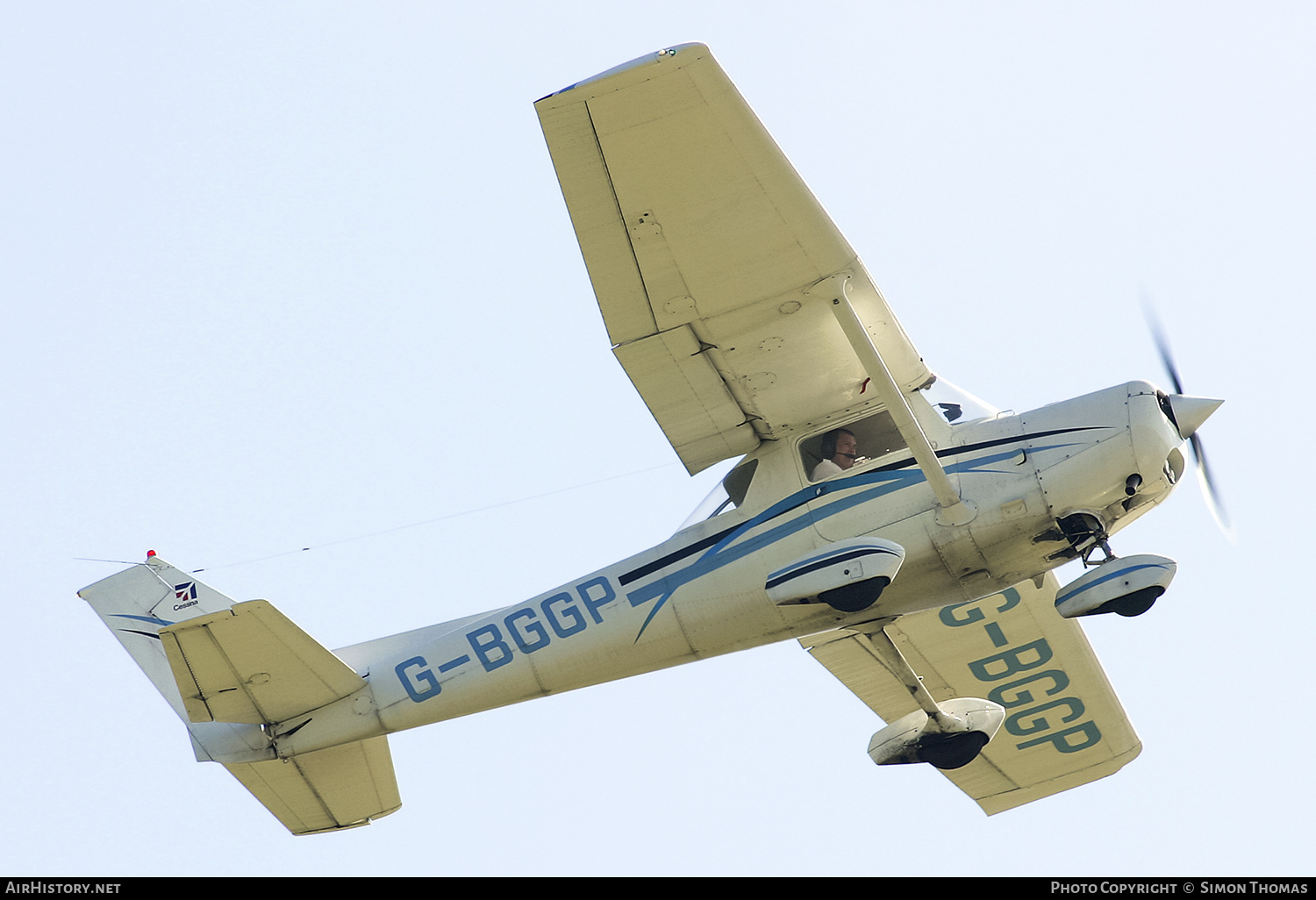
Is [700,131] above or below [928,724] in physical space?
above

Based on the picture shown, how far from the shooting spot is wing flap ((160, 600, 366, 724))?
9.25 m

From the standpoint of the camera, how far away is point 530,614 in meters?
10.4

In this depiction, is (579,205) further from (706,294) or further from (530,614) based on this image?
(530,614)

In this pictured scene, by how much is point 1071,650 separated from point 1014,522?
125 inches

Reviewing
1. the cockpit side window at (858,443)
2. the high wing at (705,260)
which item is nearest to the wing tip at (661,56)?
the high wing at (705,260)

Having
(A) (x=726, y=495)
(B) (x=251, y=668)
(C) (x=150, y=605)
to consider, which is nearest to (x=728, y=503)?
(A) (x=726, y=495)

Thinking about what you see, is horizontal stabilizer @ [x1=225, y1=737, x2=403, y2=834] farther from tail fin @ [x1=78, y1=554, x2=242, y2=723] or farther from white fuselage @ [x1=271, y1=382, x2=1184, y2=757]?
tail fin @ [x1=78, y1=554, x2=242, y2=723]

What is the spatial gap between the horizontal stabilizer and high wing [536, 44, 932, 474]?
3.33 metres

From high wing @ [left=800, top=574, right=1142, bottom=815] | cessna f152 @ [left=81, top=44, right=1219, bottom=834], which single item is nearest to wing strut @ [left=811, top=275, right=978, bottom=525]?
cessna f152 @ [left=81, top=44, right=1219, bottom=834]

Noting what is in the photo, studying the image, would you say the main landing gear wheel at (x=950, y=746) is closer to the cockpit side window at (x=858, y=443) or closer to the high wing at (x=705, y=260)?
the cockpit side window at (x=858, y=443)

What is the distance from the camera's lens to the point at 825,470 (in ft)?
33.0

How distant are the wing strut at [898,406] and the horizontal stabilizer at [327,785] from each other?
4588 mm

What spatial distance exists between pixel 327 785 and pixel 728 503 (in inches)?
145
